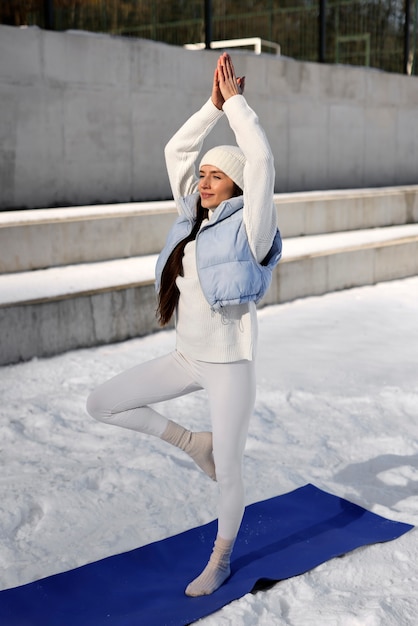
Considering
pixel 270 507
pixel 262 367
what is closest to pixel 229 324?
pixel 270 507

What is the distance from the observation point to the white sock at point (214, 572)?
10.5 ft

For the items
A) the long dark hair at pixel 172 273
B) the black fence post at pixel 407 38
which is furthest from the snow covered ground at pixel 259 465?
the black fence post at pixel 407 38

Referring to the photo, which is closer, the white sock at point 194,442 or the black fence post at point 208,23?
the white sock at point 194,442

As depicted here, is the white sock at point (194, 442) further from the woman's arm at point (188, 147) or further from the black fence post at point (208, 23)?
the black fence post at point (208, 23)

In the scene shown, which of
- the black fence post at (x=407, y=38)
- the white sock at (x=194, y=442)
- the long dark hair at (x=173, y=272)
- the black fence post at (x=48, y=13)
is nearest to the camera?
the long dark hair at (x=173, y=272)

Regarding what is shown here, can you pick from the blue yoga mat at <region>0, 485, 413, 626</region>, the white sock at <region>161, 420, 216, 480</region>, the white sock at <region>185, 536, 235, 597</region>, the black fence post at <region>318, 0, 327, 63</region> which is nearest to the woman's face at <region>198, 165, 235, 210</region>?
the white sock at <region>161, 420, 216, 480</region>

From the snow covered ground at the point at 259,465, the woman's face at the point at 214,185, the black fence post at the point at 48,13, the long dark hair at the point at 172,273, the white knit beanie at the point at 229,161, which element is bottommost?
the snow covered ground at the point at 259,465

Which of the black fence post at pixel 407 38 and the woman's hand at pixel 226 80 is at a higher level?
the black fence post at pixel 407 38

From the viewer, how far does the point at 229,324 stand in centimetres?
308

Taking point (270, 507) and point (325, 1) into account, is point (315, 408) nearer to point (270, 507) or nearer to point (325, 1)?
point (270, 507)

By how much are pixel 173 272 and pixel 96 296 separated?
3889 mm

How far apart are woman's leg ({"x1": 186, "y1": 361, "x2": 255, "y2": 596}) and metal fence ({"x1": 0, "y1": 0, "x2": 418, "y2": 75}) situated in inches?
282

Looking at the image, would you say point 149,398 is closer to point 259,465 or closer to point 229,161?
point 229,161

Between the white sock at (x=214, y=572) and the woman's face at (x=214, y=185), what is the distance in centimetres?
132
